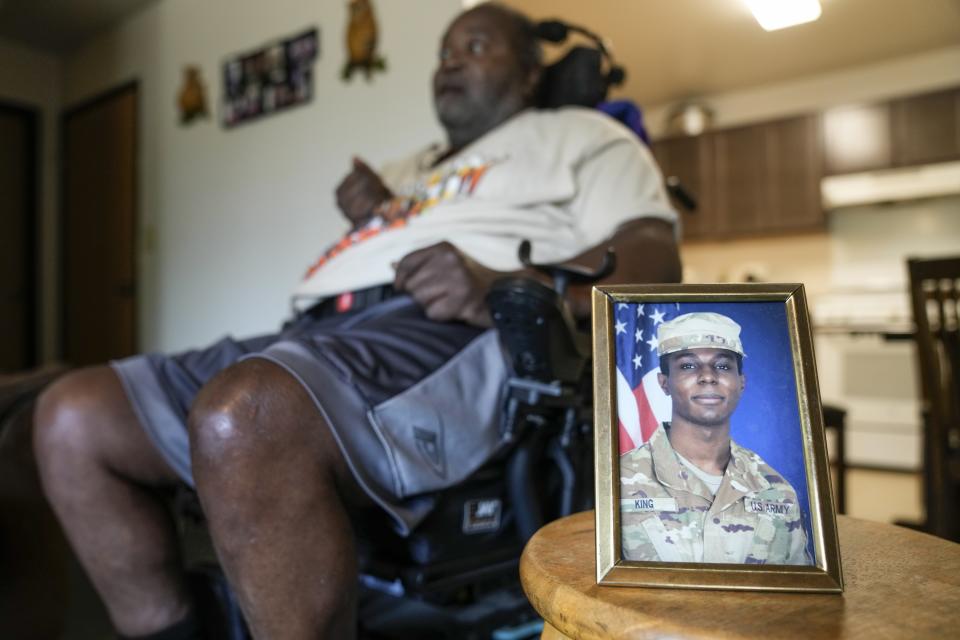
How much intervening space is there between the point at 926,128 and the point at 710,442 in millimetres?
5109

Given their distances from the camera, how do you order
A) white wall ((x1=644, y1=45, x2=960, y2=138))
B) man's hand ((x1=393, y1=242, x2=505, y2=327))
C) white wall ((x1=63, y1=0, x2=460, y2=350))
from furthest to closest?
1. white wall ((x1=644, y1=45, x2=960, y2=138))
2. white wall ((x1=63, y1=0, x2=460, y2=350))
3. man's hand ((x1=393, y1=242, x2=505, y2=327))

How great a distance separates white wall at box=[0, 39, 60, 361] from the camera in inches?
158

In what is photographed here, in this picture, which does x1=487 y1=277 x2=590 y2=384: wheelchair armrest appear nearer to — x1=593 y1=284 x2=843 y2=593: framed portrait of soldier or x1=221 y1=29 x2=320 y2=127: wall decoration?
x1=593 y1=284 x2=843 y2=593: framed portrait of soldier

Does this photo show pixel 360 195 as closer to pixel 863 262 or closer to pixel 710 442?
pixel 710 442

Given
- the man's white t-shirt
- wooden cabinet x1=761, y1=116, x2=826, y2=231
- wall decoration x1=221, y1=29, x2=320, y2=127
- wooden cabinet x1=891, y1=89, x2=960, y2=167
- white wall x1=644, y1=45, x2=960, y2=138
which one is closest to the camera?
the man's white t-shirt

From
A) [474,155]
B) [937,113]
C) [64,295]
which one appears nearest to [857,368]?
[937,113]

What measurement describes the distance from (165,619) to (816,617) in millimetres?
856

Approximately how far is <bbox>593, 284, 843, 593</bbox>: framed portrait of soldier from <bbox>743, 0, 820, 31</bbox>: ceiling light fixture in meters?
0.30

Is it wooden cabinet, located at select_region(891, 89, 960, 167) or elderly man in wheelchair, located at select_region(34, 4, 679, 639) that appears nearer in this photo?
elderly man in wheelchair, located at select_region(34, 4, 679, 639)

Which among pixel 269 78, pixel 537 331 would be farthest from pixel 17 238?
pixel 537 331

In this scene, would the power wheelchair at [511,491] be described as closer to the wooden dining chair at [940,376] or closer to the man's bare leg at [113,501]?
the man's bare leg at [113,501]

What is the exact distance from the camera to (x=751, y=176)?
528 centimetres

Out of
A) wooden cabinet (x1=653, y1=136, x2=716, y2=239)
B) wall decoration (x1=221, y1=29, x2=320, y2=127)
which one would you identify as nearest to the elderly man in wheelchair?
wall decoration (x1=221, y1=29, x2=320, y2=127)

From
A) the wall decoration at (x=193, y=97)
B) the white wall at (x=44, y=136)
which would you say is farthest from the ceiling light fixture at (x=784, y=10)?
the white wall at (x=44, y=136)
